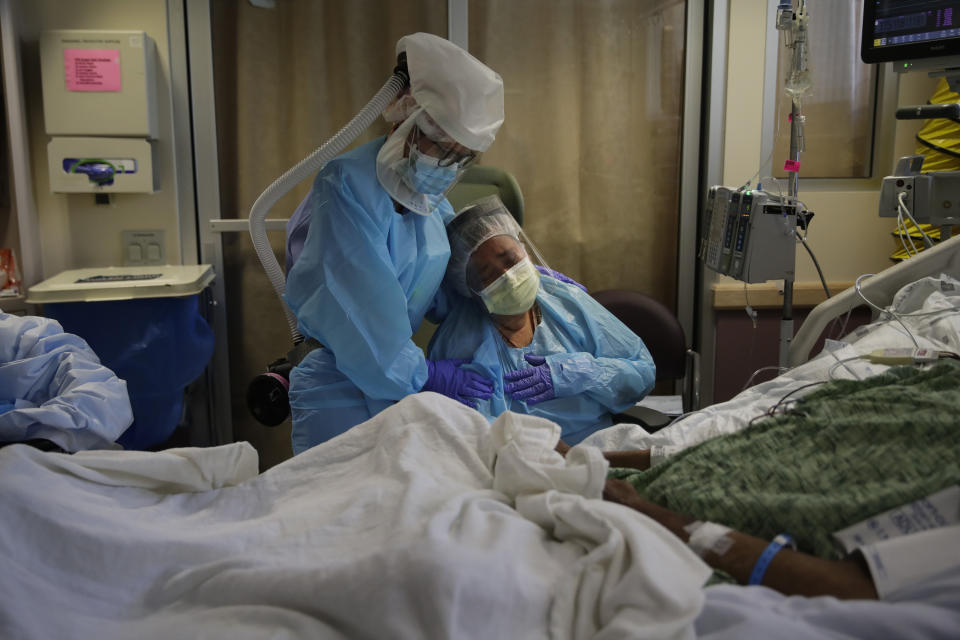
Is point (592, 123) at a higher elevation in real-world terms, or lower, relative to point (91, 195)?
higher

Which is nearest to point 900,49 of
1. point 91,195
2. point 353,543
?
point 353,543

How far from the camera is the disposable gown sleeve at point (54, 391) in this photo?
1.56 metres

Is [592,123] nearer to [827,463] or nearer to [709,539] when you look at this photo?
[827,463]

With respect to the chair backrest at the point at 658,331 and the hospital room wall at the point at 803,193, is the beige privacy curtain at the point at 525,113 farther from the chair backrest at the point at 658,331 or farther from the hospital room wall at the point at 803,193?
the chair backrest at the point at 658,331

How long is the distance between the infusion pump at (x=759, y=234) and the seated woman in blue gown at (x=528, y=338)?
40 cm

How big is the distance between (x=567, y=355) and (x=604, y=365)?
0.36 feet

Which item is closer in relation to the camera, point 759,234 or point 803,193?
point 759,234

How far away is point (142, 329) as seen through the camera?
2.80 metres

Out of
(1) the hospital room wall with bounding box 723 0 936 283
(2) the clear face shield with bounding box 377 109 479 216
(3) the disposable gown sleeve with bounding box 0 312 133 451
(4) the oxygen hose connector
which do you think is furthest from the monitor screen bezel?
(3) the disposable gown sleeve with bounding box 0 312 133 451

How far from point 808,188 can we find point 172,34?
104 inches

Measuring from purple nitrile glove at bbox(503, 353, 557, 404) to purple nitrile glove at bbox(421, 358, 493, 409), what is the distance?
0.07 m

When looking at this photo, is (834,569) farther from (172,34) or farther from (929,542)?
(172,34)

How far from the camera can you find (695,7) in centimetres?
331

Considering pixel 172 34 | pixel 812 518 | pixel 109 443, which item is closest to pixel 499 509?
pixel 812 518
